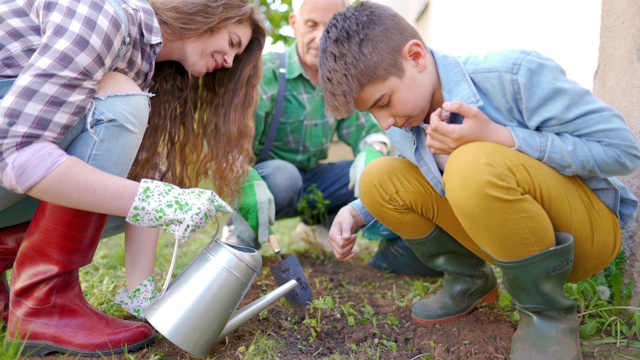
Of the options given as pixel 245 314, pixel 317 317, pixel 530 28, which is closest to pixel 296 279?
pixel 317 317

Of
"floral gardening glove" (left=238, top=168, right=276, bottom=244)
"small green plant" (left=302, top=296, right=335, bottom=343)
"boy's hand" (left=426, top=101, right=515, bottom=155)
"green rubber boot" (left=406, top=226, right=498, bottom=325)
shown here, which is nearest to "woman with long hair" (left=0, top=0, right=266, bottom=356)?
"floral gardening glove" (left=238, top=168, right=276, bottom=244)

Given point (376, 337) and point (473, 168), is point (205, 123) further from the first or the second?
point (473, 168)

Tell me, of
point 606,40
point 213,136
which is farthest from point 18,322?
point 606,40

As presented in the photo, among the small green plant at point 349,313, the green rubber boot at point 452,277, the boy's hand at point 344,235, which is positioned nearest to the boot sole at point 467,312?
the green rubber boot at point 452,277

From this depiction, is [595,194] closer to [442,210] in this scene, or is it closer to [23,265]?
[442,210]

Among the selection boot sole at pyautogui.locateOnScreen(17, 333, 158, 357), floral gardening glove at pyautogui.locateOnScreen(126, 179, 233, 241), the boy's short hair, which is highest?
the boy's short hair

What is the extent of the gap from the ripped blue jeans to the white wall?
1.44 m

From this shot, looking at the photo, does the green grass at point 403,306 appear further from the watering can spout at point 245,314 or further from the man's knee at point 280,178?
Result: the man's knee at point 280,178

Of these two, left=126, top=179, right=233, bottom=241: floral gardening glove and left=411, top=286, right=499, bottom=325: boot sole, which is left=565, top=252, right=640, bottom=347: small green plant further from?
left=126, top=179, right=233, bottom=241: floral gardening glove

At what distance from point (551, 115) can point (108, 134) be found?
1130 millimetres

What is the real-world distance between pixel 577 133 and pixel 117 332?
1.30 metres

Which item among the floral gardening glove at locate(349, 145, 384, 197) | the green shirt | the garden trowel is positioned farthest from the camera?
the green shirt

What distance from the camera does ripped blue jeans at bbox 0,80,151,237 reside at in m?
1.57

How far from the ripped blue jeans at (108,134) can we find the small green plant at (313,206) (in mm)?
1384
